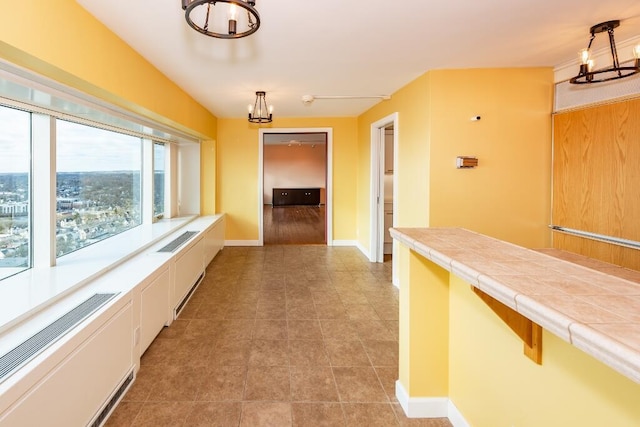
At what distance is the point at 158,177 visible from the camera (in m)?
5.10

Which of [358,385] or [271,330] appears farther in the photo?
[271,330]

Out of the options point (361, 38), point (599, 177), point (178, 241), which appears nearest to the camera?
point (361, 38)

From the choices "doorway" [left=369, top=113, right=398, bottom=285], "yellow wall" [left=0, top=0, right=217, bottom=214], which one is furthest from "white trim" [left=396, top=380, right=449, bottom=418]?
"doorway" [left=369, top=113, right=398, bottom=285]

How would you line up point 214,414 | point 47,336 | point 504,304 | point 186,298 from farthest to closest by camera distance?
1. point 186,298
2. point 214,414
3. point 47,336
4. point 504,304

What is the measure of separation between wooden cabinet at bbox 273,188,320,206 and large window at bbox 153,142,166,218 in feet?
30.5

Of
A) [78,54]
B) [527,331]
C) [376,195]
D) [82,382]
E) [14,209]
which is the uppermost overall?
[78,54]

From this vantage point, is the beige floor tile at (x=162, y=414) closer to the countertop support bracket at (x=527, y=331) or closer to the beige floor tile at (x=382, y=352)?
the beige floor tile at (x=382, y=352)

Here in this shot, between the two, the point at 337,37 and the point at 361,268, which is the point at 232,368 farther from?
the point at 361,268

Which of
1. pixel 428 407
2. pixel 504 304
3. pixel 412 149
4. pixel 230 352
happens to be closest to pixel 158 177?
pixel 230 352

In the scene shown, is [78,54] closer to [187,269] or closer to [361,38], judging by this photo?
[361,38]

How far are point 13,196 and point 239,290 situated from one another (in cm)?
244

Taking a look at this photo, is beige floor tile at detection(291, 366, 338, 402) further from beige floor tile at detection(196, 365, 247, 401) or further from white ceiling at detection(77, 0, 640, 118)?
white ceiling at detection(77, 0, 640, 118)

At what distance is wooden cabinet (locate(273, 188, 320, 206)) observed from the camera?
1458cm

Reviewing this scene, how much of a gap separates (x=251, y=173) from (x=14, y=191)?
4421 mm
